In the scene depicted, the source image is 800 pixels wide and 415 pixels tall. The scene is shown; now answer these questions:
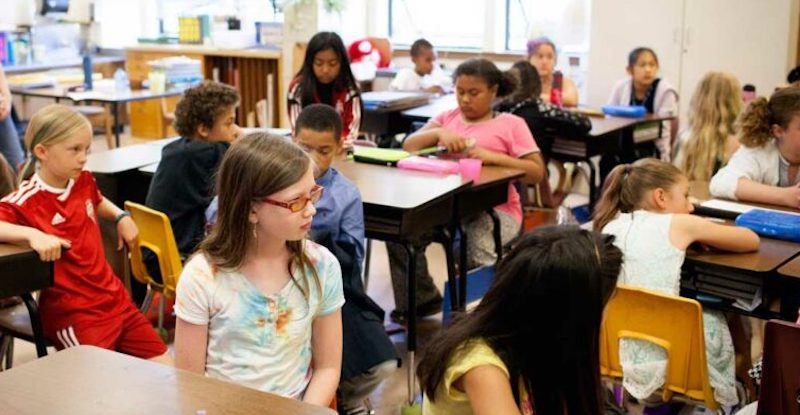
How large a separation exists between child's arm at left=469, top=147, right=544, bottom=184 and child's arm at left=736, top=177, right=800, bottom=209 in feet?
2.74

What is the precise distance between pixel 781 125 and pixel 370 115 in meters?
2.68

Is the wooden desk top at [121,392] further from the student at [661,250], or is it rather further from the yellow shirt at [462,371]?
the student at [661,250]

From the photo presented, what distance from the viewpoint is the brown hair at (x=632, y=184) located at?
2.69 m

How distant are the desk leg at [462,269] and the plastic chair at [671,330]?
1057mm

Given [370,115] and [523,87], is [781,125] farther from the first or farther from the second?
[370,115]

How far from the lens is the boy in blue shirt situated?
2.65 m

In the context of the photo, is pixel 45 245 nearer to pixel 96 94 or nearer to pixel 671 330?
pixel 671 330

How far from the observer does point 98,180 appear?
12.3ft

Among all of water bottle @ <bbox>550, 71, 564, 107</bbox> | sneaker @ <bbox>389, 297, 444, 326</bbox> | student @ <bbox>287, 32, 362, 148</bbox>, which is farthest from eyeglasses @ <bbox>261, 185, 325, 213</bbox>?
water bottle @ <bbox>550, 71, 564, 107</bbox>

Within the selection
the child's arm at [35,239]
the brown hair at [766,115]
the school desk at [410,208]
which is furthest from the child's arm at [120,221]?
the brown hair at [766,115]

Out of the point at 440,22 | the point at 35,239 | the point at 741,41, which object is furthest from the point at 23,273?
the point at 440,22

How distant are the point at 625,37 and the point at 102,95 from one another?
12.4 ft

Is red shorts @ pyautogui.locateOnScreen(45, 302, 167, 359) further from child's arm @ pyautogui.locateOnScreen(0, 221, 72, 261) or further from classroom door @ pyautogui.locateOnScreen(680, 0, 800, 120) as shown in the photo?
classroom door @ pyautogui.locateOnScreen(680, 0, 800, 120)

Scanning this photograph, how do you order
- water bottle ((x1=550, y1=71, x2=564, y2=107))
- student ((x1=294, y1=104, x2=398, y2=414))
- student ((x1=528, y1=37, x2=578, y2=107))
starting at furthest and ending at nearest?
student ((x1=528, y1=37, x2=578, y2=107))
water bottle ((x1=550, y1=71, x2=564, y2=107))
student ((x1=294, y1=104, x2=398, y2=414))
